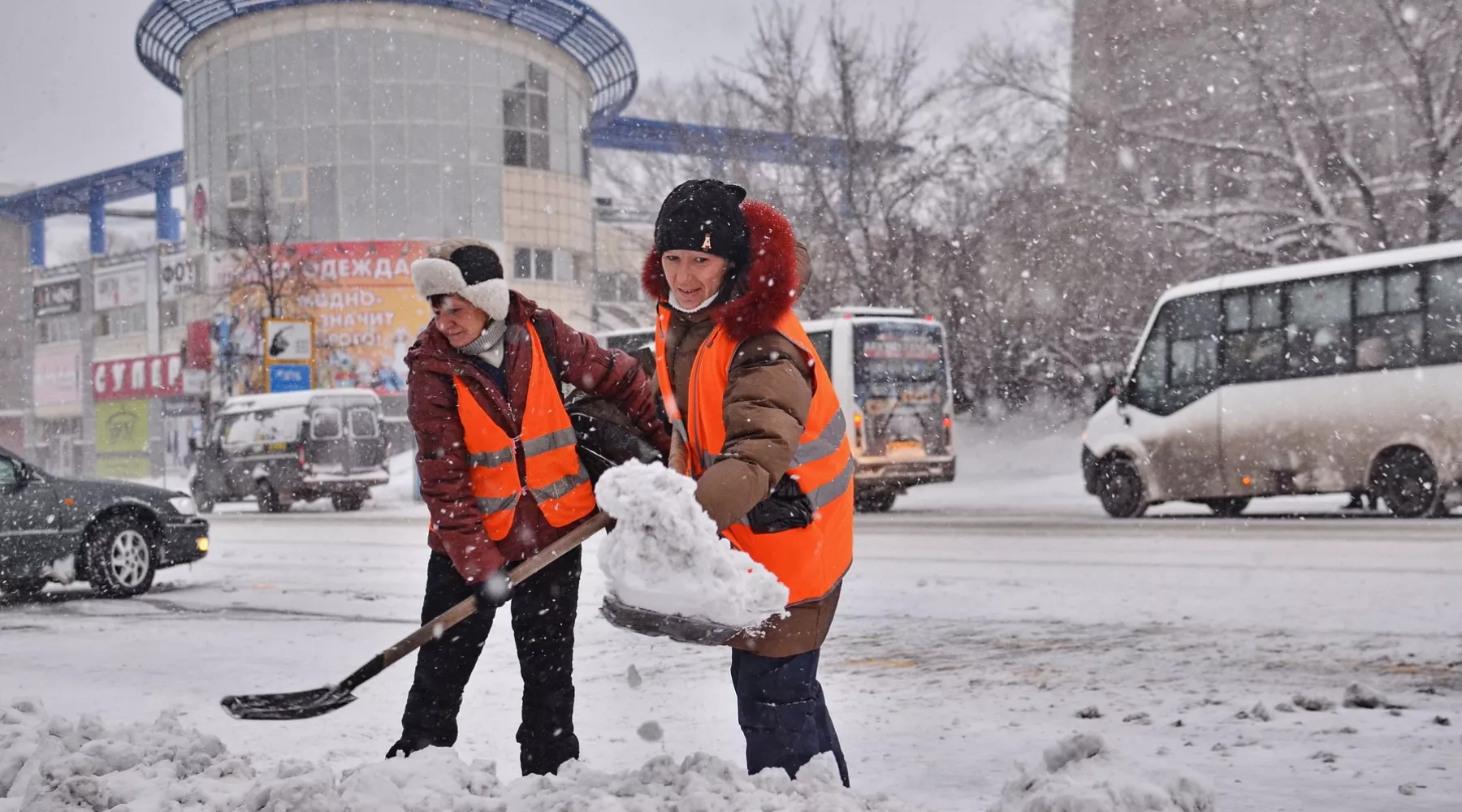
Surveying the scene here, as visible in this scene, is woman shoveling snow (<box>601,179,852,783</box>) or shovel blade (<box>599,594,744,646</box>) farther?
woman shoveling snow (<box>601,179,852,783</box>)

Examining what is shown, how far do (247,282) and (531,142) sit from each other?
33.5ft

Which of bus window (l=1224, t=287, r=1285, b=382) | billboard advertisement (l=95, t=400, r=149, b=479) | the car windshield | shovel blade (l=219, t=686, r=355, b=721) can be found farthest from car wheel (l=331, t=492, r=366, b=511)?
billboard advertisement (l=95, t=400, r=149, b=479)

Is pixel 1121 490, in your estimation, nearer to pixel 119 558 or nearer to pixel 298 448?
pixel 119 558

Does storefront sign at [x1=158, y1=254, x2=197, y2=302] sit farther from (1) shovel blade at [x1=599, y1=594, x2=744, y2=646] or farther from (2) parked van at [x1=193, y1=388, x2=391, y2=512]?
(1) shovel blade at [x1=599, y1=594, x2=744, y2=646]

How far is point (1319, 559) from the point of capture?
33.5 feet

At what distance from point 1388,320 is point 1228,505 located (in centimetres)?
293

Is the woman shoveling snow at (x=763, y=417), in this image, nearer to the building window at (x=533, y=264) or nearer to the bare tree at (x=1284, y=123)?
the bare tree at (x=1284, y=123)

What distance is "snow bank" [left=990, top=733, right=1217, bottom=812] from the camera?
3068 millimetres

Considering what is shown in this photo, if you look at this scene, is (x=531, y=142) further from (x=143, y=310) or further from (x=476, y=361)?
Result: (x=476, y=361)

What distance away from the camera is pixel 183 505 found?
10617mm

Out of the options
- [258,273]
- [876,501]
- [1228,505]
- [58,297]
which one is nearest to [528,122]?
A: [258,273]

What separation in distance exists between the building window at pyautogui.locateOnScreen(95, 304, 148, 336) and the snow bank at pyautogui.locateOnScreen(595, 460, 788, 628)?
4522 centimetres

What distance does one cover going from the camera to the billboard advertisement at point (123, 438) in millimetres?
44978

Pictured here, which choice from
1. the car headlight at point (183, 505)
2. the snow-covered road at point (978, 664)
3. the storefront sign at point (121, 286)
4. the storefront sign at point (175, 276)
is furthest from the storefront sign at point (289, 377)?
the car headlight at point (183, 505)
